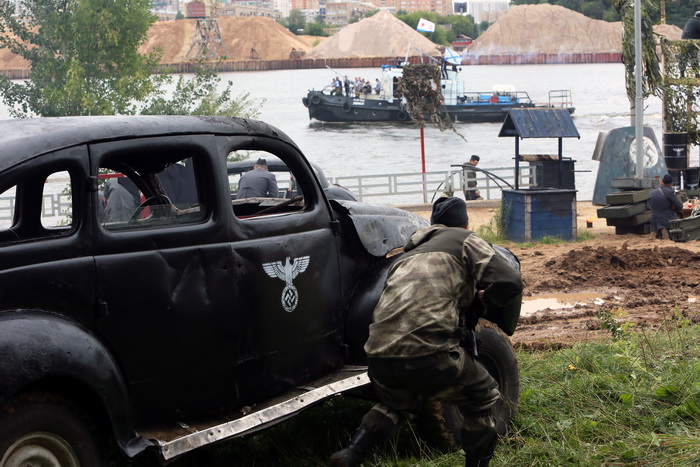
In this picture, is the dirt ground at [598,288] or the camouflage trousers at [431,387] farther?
the dirt ground at [598,288]

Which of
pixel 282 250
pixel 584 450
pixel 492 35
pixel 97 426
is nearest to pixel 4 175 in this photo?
pixel 97 426

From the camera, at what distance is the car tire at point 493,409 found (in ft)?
17.4

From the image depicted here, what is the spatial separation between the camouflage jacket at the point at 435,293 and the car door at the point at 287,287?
513mm

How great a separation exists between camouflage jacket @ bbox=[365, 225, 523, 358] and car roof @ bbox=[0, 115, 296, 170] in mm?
1206

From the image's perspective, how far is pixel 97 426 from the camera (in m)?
4.10

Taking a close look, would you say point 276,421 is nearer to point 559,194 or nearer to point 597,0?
point 559,194

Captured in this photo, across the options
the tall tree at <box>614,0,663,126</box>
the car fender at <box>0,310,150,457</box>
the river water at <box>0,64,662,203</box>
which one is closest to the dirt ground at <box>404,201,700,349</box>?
the car fender at <box>0,310,150,457</box>

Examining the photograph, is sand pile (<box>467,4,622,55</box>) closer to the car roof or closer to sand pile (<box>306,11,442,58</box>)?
sand pile (<box>306,11,442,58</box>)

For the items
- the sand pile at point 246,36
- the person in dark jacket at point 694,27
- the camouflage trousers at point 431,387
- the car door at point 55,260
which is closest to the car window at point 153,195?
the car door at point 55,260

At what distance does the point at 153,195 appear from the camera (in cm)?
527

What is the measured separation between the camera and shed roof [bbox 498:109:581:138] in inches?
728

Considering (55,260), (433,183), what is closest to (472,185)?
(433,183)

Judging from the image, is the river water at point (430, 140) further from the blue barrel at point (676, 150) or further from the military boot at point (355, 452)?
the military boot at point (355, 452)

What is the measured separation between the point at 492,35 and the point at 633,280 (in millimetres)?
171380
